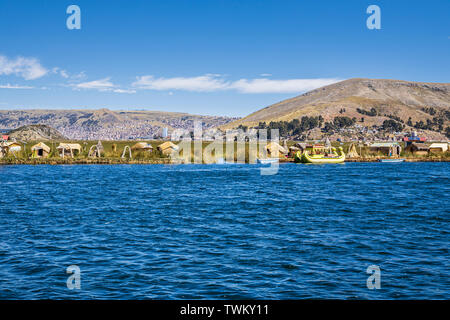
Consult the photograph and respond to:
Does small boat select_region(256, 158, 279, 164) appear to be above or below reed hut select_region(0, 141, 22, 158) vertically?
below

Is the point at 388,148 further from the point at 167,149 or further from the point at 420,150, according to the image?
the point at 167,149

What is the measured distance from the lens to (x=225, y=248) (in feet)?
72.2

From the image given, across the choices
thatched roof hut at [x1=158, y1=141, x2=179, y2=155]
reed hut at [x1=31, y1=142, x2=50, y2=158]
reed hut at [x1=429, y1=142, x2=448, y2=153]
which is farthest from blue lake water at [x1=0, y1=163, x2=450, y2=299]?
reed hut at [x1=429, y1=142, x2=448, y2=153]

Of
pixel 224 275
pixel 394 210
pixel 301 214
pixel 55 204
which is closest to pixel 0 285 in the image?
pixel 224 275

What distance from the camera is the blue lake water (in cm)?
1541

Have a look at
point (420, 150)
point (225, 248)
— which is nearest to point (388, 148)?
point (420, 150)

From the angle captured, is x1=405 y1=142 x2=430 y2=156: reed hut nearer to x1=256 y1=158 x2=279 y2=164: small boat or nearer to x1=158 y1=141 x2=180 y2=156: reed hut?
x1=256 y1=158 x2=279 y2=164: small boat

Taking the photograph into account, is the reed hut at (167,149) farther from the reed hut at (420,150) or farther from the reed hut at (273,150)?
the reed hut at (420,150)

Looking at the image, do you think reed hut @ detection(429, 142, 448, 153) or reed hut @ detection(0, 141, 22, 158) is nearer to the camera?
reed hut @ detection(0, 141, 22, 158)

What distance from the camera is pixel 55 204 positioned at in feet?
134
